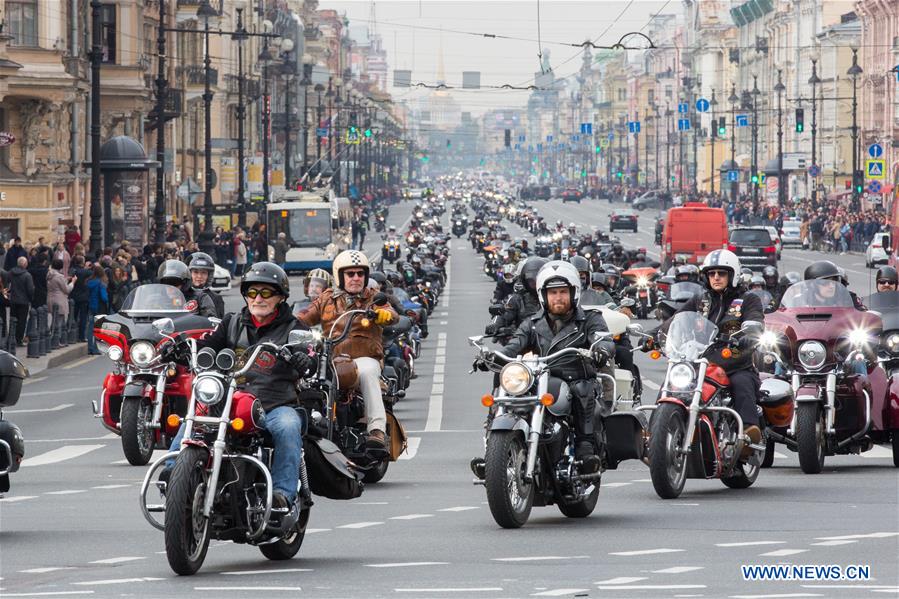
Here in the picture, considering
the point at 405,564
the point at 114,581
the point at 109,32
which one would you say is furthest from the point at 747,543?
→ the point at 109,32

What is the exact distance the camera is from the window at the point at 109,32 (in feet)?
203

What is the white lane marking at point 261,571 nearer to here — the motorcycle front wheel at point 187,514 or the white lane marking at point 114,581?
the motorcycle front wheel at point 187,514

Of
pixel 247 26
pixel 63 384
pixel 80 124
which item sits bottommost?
pixel 63 384

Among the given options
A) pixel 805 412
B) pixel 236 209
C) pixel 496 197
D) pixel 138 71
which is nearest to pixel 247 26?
pixel 236 209

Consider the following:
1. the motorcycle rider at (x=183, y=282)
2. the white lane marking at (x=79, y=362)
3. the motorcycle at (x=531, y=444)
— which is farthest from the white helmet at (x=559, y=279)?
the white lane marking at (x=79, y=362)

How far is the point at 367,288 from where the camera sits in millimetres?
14562

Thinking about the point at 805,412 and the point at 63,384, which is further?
the point at 63,384

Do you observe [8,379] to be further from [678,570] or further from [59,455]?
[59,455]

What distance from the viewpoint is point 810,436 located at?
15.3 metres

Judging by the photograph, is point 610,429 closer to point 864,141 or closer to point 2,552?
point 2,552

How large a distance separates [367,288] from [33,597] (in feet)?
18.5

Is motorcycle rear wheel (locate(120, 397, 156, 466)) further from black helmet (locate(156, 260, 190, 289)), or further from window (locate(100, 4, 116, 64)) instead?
window (locate(100, 4, 116, 64))

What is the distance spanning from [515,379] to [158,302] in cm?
757

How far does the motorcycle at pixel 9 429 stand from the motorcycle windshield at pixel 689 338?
13.4 ft
